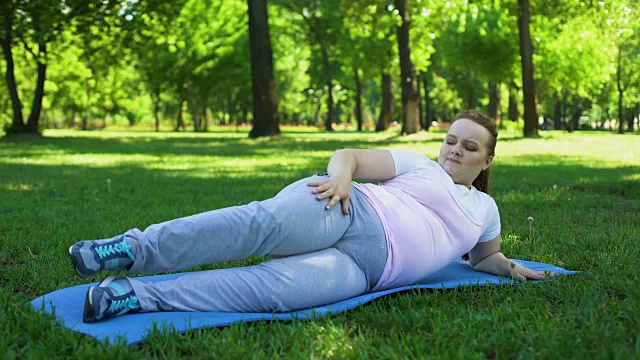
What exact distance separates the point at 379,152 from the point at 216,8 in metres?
37.2

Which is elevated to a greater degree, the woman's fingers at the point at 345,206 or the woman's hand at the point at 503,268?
the woman's fingers at the point at 345,206

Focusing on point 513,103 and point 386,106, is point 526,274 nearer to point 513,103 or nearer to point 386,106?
point 386,106

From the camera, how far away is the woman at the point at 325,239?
9.11ft

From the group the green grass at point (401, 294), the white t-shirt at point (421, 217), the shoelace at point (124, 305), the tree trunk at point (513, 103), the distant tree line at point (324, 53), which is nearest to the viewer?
the green grass at point (401, 294)

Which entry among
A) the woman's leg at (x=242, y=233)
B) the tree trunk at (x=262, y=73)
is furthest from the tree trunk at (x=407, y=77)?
the woman's leg at (x=242, y=233)

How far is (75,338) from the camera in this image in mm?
2557

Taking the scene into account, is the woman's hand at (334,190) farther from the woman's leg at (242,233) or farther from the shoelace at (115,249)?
the shoelace at (115,249)

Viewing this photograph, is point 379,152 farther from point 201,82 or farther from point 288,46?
point 288,46

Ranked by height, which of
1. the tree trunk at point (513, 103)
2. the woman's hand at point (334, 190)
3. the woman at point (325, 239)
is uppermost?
the tree trunk at point (513, 103)

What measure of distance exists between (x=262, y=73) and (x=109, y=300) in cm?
1732

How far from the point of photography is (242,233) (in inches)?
113

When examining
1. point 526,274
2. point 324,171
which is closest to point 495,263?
point 526,274

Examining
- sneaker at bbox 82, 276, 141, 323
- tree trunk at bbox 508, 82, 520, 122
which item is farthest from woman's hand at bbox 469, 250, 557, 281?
tree trunk at bbox 508, 82, 520, 122

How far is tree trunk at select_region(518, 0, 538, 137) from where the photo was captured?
2042 centimetres
